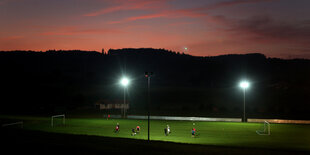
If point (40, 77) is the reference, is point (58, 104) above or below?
below

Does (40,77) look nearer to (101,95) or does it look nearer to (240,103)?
(101,95)

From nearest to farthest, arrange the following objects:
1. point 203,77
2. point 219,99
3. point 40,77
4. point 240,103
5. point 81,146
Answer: point 81,146 → point 240,103 → point 219,99 → point 40,77 → point 203,77

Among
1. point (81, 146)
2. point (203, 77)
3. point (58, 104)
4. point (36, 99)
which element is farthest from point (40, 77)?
point (81, 146)

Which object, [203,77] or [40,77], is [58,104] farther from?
[203,77]

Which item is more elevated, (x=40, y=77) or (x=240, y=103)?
(x=40, y=77)

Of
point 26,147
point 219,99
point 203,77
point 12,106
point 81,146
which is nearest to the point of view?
point 26,147

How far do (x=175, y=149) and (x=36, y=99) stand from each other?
96.3 metres

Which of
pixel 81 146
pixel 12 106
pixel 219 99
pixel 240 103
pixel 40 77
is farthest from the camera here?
pixel 40 77

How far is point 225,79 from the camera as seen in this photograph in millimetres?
168000

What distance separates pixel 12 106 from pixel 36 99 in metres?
14.3

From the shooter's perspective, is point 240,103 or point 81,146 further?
point 240,103

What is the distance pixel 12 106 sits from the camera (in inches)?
3831

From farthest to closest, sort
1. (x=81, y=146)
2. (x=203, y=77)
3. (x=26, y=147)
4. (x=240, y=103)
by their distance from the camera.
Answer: (x=203, y=77)
(x=240, y=103)
(x=81, y=146)
(x=26, y=147)

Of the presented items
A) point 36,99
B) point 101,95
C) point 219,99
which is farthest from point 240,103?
point 36,99
